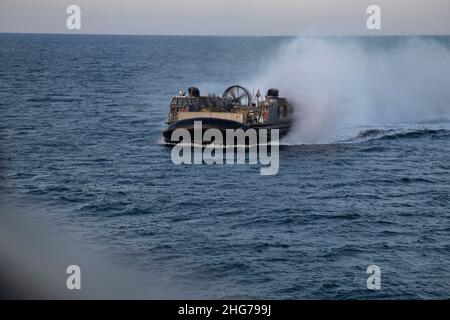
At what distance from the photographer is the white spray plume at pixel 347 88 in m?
63.8

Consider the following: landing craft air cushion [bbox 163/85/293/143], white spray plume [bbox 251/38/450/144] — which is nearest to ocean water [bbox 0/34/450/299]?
white spray plume [bbox 251/38/450/144]

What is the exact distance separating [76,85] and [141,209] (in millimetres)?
81081

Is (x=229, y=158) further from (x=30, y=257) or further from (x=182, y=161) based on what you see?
(x=30, y=257)

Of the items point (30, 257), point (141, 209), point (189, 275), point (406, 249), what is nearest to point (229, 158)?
point (141, 209)

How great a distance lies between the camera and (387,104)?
8069cm

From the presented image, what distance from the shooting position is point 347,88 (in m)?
84.4

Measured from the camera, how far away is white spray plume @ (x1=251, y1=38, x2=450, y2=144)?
63.8 m
